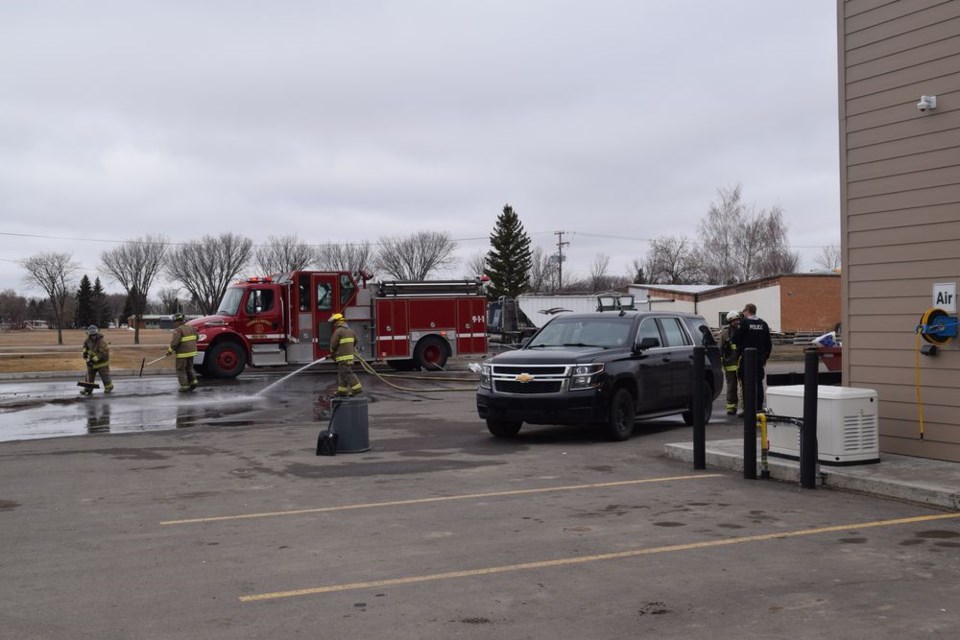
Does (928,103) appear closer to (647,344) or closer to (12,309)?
(647,344)

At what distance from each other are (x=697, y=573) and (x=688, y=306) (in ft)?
167

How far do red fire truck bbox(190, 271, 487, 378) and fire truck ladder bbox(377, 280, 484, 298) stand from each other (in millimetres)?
30

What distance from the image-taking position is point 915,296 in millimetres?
9461

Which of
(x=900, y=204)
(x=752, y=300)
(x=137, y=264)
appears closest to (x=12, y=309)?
(x=137, y=264)

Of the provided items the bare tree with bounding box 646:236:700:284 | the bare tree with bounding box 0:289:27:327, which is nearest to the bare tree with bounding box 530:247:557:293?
the bare tree with bounding box 646:236:700:284

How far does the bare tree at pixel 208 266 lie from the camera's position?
81.3 meters

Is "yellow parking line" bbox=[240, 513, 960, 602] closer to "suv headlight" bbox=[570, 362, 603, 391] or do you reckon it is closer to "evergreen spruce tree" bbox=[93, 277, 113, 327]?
"suv headlight" bbox=[570, 362, 603, 391]

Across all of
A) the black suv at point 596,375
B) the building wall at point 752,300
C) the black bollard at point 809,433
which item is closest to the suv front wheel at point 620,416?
the black suv at point 596,375

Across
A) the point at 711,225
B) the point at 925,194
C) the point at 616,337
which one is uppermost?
the point at 711,225

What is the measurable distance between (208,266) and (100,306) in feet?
165

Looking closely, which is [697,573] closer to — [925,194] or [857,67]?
[925,194]

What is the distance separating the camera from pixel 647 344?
42.4 ft

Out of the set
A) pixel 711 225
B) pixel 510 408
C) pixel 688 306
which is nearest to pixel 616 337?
pixel 510 408

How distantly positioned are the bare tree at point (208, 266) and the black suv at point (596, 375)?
2834 inches
